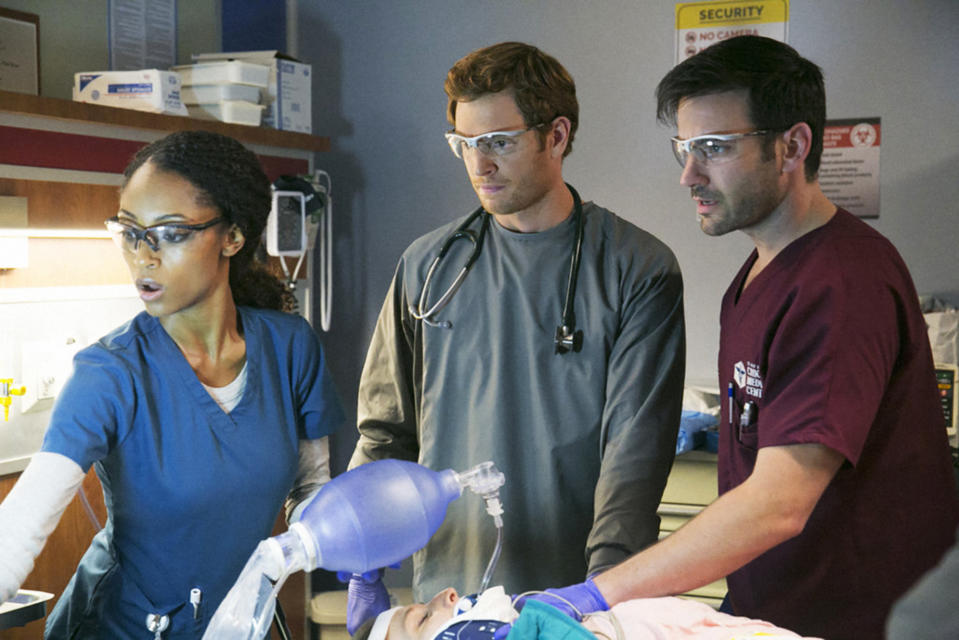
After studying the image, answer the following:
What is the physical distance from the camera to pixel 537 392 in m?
1.69

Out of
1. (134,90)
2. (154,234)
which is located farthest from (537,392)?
(134,90)

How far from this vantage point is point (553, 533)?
1.71m

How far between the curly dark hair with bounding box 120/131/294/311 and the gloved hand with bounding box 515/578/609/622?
0.78m

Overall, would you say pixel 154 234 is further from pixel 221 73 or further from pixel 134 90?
pixel 221 73

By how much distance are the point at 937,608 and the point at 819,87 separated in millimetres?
1264

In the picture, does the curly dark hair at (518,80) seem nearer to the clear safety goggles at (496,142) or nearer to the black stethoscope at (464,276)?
the clear safety goggles at (496,142)

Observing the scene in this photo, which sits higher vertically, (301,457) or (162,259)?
(162,259)

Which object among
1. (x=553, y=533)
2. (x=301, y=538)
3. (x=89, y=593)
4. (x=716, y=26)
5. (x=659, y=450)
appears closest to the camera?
(x=301, y=538)

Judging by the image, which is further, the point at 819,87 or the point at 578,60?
the point at 578,60

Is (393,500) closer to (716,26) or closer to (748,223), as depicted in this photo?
(748,223)

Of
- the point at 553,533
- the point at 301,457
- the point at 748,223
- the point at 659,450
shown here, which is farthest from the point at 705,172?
the point at 301,457

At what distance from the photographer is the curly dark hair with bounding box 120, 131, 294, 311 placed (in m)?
1.55

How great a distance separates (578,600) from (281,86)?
2264 mm

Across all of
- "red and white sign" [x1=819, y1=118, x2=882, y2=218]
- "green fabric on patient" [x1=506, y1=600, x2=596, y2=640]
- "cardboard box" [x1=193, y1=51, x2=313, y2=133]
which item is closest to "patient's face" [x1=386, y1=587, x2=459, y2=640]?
"green fabric on patient" [x1=506, y1=600, x2=596, y2=640]
